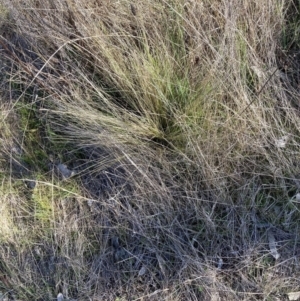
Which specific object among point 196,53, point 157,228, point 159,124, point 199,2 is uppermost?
point 199,2

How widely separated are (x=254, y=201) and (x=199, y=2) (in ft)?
3.00

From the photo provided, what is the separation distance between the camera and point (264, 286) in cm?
181

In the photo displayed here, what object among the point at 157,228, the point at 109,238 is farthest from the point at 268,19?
the point at 109,238

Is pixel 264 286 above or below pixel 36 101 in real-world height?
below

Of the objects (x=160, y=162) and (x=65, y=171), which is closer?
(x=160, y=162)

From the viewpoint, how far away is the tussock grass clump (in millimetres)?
1902

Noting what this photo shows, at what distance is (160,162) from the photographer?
1.98 m

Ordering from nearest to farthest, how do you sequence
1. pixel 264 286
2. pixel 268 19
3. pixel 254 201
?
pixel 264 286, pixel 254 201, pixel 268 19

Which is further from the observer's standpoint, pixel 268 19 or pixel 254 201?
pixel 268 19

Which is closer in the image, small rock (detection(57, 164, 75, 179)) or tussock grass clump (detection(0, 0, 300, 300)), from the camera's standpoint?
tussock grass clump (detection(0, 0, 300, 300))

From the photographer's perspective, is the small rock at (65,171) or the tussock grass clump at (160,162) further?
the small rock at (65,171)

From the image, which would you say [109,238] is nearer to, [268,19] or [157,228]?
[157,228]

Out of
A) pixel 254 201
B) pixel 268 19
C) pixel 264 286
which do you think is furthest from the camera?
pixel 268 19

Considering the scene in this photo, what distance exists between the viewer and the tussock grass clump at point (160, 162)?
1902 mm
